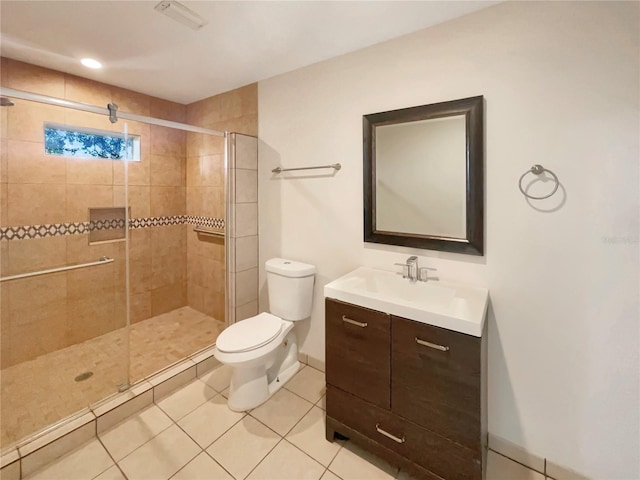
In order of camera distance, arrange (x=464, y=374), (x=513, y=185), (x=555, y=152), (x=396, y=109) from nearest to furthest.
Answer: (x=464, y=374) < (x=555, y=152) < (x=513, y=185) < (x=396, y=109)

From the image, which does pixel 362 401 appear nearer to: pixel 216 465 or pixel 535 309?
pixel 216 465

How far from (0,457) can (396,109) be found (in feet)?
8.97

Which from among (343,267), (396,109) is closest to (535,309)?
(343,267)

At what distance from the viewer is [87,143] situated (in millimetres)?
2365

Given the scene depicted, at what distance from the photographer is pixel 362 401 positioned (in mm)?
1467

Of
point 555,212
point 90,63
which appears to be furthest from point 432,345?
point 90,63

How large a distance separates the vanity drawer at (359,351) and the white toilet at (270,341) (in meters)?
0.48

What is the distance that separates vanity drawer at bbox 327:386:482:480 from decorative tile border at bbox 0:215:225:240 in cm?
181

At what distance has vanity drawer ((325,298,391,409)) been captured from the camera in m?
A: 1.37

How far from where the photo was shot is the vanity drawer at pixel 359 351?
53.9 inches

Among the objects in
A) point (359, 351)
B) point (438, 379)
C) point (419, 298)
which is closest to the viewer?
point (438, 379)

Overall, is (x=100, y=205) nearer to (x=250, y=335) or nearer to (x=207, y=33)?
(x=207, y=33)

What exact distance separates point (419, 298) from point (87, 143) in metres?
2.86

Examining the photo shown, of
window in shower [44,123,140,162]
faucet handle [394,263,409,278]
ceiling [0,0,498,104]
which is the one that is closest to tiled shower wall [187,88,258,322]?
ceiling [0,0,498,104]
